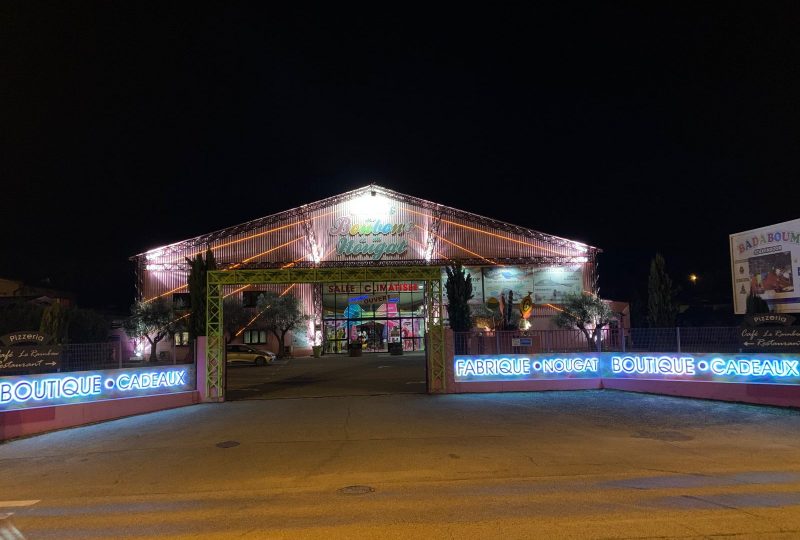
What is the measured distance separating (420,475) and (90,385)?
31.1 ft

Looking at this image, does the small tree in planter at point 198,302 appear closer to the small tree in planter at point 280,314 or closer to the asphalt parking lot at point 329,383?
the asphalt parking lot at point 329,383

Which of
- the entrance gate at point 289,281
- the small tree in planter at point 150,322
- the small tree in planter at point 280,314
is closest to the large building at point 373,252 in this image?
the small tree in planter at point 280,314

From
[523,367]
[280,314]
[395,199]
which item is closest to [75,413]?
[523,367]

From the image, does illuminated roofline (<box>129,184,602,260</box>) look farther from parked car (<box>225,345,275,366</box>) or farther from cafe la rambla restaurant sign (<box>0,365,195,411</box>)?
cafe la rambla restaurant sign (<box>0,365,195,411</box>)

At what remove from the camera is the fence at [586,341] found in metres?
15.3

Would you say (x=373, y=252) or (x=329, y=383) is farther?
(x=373, y=252)

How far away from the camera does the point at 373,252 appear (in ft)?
140

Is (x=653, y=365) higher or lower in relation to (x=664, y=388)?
higher

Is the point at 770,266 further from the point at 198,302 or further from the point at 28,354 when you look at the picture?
the point at 28,354

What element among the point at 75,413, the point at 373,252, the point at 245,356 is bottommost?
the point at 245,356

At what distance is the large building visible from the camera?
4175 centimetres

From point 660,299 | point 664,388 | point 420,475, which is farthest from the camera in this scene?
point 660,299

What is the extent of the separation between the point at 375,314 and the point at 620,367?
2810 cm

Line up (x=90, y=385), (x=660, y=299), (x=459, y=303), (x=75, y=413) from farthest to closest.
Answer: (x=459, y=303), (x=660, y=299), (x=90, y=385), (x=75, y=413)
